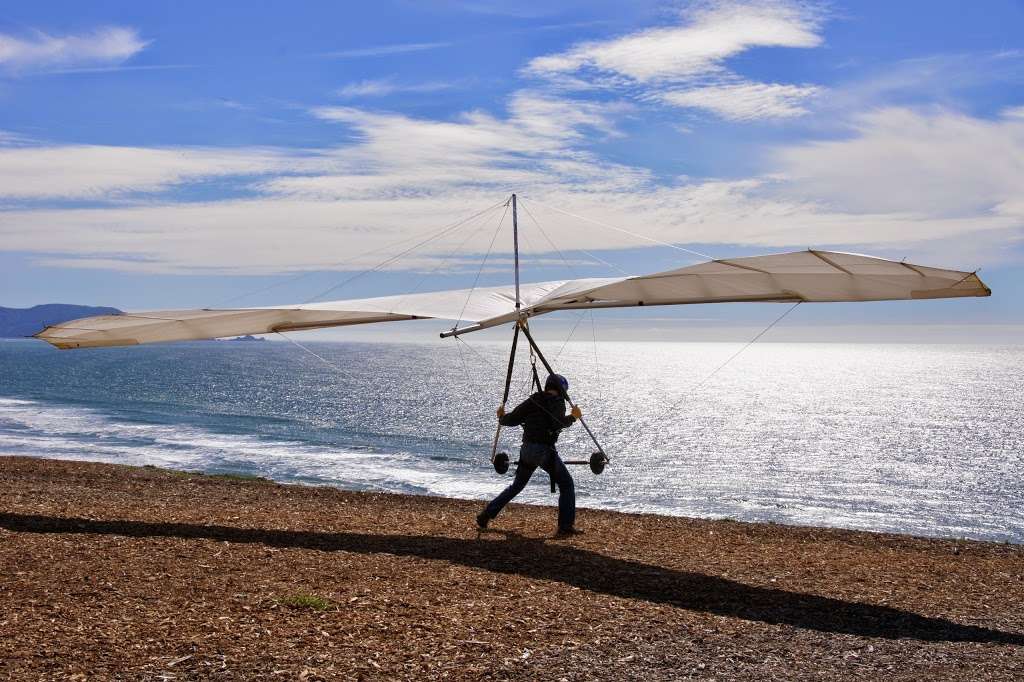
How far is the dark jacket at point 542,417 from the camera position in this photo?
11039mm

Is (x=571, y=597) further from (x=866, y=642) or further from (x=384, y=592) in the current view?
(x=866, y=642)

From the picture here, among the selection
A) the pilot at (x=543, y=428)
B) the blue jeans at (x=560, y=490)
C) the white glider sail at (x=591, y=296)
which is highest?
the white glider sail at (x=591, y=296)

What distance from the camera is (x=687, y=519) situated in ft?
43.9

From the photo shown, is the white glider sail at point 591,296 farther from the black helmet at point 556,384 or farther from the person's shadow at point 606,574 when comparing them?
the person's shadow at point 606,574

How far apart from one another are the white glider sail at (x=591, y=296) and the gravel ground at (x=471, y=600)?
253 centimetres

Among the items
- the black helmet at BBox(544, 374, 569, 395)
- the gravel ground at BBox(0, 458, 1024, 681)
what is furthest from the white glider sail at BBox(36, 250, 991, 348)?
the gravel ground at BBox(0, 458, 1024, 681)

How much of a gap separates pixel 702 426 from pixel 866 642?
7129 centimetres

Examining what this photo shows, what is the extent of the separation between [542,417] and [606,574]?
8.37ft

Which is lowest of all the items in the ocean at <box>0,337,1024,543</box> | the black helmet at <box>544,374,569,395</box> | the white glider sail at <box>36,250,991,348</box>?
the ocean at <box>0,337,1024,543</box>

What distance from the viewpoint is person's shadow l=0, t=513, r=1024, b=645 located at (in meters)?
7.53

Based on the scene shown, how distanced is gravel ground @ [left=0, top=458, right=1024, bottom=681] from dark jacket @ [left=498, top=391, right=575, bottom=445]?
50.7 inches

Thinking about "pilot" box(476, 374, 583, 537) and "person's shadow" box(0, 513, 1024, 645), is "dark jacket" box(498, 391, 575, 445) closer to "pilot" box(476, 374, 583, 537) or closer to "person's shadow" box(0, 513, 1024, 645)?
"pilot" box(476, 374, 583, 537)

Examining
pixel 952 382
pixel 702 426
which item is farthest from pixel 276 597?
pixel 952 382

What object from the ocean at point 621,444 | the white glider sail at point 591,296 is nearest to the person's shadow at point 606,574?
the white glider sail at point 591,296
